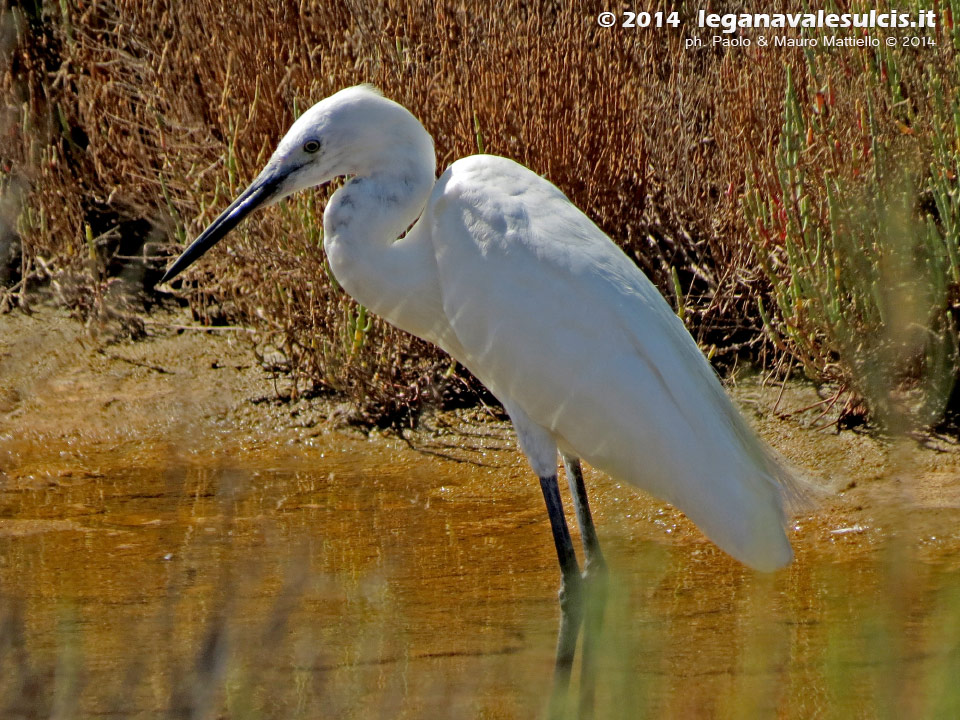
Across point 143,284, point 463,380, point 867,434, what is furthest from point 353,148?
point 143,284

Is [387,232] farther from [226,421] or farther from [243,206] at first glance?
[226,421]

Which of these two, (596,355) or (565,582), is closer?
(596,355)

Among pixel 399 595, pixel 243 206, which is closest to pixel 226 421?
pixel 399 595

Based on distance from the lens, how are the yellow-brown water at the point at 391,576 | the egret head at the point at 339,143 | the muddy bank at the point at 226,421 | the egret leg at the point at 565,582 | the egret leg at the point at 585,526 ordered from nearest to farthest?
1. the yellow-brown water at the point at 391,576
2. the egret head at the point at 339,143
3. the egret leg at the point at 565,582
4. the egret leg at the point at 585,526
5. the muddy bank at the point at 226,421

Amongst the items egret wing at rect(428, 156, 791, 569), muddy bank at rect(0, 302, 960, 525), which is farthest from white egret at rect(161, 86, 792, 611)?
muddy bank at rect(0, 302, 960, 525)

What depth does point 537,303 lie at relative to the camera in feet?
10.5

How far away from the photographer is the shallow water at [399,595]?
234 centimetres

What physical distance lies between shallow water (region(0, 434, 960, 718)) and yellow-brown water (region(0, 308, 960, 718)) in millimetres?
11

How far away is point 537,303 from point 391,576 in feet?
3.85

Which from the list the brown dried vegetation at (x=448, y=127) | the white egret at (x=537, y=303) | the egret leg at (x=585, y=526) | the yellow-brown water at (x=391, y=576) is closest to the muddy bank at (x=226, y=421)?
the yellow-brown water at (x=391, y=576)

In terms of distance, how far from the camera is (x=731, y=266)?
504 centimetres

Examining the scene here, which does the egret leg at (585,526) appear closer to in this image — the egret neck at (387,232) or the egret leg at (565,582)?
the egret leg at (565,582)

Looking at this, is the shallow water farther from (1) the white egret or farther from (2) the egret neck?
(2) the egret neck

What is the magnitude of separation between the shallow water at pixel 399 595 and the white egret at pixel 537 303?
30cm
